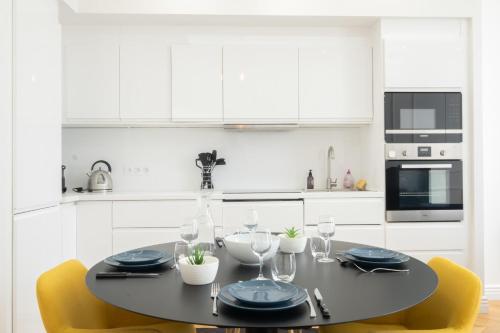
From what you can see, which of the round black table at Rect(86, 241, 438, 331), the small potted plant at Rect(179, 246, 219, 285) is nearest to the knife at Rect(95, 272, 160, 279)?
the round black table at Rect(86, 241, 438, 331)

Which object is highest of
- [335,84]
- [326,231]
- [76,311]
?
[335,84]

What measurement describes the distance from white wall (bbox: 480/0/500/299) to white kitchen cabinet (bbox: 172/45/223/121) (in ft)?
7.79

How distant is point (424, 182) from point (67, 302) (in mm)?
2913

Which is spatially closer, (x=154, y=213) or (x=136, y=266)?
(x=136, y=266)

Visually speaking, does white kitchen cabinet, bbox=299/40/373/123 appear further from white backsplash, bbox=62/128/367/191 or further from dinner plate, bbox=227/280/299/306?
dinner plate, bbox=227/280/299/306

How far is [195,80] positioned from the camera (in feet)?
11.7

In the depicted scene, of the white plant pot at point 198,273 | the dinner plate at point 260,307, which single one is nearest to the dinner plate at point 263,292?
the dinner plate at point 260,307

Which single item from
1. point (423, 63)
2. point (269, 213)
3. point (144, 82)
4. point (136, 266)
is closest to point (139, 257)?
point (136, 266)

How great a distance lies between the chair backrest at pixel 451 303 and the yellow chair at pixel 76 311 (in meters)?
0.93

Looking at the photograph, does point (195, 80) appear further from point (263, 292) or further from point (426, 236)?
point (263, 292)

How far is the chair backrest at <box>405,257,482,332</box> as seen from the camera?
4.51 feet

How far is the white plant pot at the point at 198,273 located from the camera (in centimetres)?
132

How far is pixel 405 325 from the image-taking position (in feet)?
5.86

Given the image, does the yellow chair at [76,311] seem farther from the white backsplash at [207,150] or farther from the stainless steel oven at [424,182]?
the stainless steel oven at [424,182]
